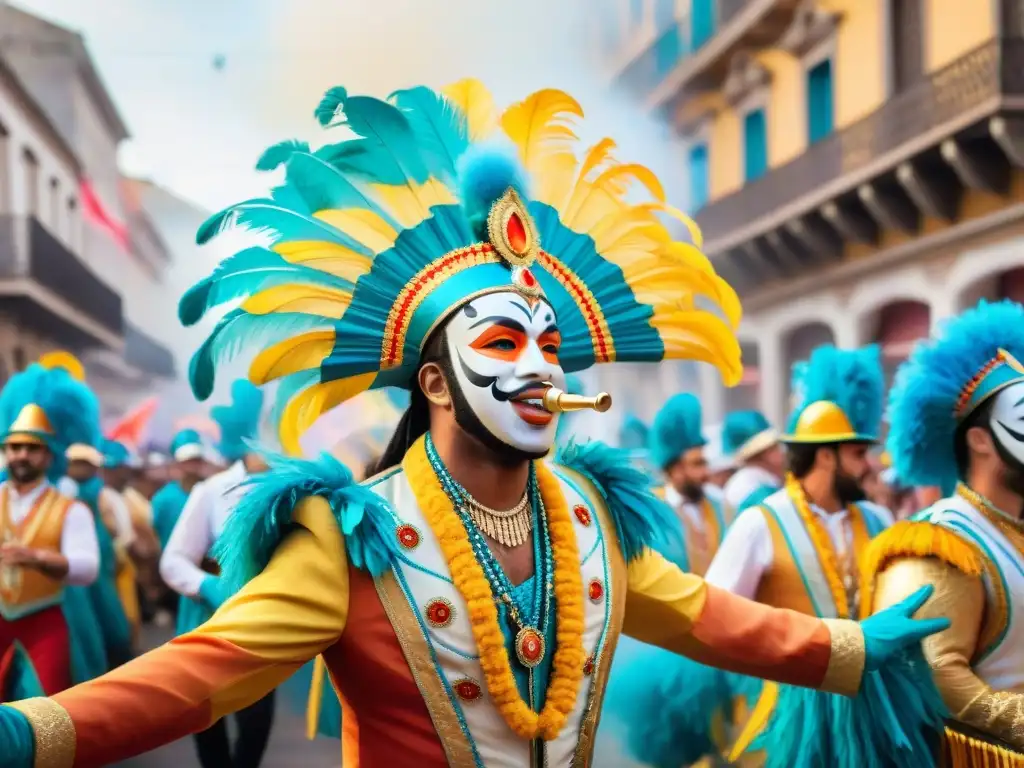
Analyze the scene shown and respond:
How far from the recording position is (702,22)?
1630cm

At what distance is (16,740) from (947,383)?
279 centimetres

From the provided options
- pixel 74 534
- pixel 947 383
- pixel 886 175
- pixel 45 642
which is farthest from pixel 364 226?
pixel 886 175

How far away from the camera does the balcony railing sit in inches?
387

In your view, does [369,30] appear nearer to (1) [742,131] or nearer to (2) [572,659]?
(1) [742,131]

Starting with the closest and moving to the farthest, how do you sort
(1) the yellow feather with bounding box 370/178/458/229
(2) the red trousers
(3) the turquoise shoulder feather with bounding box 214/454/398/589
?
(3) the turquoise shoulder feather with bounding box 214/454/398/589 < (1) the yellow feather with bounding box 370/178/458/229 < (2) the red trousers

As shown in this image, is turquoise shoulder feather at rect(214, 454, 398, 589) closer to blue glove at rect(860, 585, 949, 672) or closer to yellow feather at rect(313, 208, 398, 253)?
yellow feather at rect(313, 208, 398, 253)

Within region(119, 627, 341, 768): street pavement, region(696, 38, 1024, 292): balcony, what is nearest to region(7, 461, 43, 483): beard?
region(119, 627, 341, 768): street pavement

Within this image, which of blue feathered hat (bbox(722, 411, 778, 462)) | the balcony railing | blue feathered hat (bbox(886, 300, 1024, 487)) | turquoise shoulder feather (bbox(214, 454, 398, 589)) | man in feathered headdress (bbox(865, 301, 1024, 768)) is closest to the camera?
turquoise shoulder feather (bbox(214, 454, 398, 589))

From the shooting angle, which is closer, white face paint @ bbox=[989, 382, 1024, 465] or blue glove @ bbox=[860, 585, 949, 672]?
blue glove @ bbox=[860, 585, 949, 672]

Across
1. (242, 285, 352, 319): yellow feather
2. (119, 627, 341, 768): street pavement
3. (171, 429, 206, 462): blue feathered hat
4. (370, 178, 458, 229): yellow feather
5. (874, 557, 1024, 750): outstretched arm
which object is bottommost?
(119, 627, 341, 768): street pavement

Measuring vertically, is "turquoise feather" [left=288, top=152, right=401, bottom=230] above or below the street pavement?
above

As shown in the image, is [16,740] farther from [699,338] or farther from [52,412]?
[52,412]

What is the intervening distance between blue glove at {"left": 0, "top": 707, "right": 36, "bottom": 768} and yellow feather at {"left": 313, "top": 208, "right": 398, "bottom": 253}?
1.27 m

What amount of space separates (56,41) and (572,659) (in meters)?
19.0
